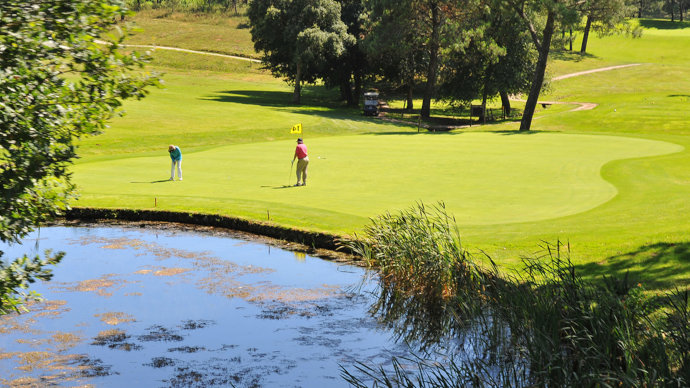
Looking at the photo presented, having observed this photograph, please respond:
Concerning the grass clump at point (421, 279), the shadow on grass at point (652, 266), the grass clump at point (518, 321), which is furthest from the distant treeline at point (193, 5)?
the shadow on grass at point (652, 266)

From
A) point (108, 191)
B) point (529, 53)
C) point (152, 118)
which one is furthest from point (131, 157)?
point (529, 53)

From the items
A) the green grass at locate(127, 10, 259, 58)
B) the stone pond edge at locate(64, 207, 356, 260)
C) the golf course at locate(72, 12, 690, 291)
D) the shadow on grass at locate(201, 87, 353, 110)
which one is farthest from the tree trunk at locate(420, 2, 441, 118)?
the green grass at locate(127, 10, 259, 58)

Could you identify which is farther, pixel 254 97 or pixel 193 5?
Answer: pixel 193 5

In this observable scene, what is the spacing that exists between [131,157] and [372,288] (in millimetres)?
24198

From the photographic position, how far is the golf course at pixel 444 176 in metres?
16.0

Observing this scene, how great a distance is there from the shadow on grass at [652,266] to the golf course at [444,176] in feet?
0.11

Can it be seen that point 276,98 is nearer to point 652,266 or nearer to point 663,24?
point 652,266

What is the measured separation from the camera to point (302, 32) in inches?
2672

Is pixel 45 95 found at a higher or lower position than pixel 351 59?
lower

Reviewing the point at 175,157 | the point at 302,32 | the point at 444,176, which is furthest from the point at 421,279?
the point at 302,32

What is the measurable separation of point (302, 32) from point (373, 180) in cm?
4505

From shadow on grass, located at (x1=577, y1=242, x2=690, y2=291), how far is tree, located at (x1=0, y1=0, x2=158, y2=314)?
855 cm

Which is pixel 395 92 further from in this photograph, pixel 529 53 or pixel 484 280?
pixel 484 280

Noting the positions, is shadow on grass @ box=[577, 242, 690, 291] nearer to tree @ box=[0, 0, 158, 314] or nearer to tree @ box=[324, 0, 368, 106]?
tree @ box=[0, 0, 158, 314]
